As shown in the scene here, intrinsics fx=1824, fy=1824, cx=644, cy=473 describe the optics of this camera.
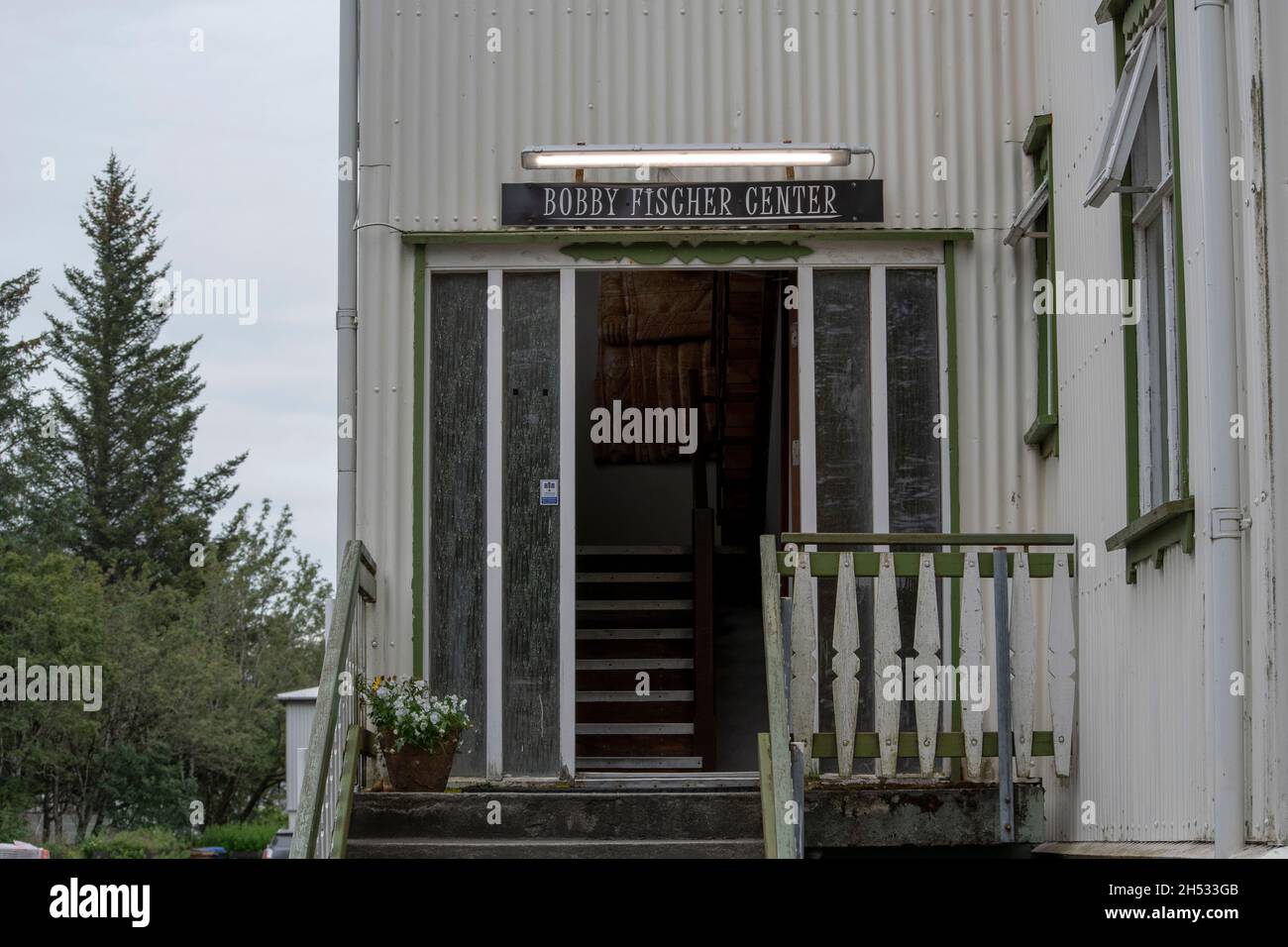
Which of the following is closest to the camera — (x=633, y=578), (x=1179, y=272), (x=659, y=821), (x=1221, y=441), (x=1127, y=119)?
(x=1221, y=441)

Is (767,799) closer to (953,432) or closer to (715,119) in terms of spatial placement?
(953,432)

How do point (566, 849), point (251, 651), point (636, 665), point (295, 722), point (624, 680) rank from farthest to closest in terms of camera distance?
point (251, 651) → point (295, 722) → point (624, 680) → point (636, 665) → point (566, 849)

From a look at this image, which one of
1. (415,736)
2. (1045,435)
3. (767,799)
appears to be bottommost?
(767,799)

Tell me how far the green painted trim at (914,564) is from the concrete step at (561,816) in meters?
1.10

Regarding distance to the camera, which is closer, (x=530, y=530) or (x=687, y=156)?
(x=687, y=156)

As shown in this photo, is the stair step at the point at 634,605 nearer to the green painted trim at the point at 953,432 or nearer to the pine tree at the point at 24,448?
the green painted trim at the point at 953,432

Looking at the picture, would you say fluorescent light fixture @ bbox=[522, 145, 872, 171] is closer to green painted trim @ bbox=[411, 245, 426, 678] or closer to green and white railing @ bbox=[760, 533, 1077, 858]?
green painted trim @ bbox=[411, 245, 426, 678]

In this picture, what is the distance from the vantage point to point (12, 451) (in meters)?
43.4

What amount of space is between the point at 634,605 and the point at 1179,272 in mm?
7594

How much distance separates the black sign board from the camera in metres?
9.57

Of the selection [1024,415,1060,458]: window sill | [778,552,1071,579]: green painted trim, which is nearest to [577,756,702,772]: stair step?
[778,552,1071,579]: green painted trim

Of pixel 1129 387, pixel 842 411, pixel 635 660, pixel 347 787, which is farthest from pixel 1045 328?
pixel 635 660

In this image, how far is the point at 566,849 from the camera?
8.09m
